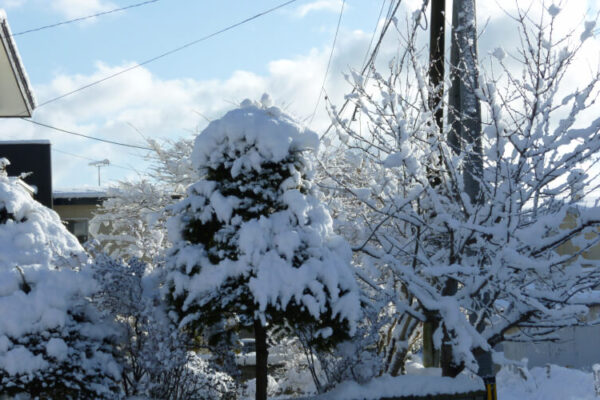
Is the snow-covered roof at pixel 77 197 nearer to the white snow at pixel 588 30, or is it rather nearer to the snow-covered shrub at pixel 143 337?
the snow-covered shrub at pixel 143 337

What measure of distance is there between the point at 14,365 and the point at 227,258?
2.15m

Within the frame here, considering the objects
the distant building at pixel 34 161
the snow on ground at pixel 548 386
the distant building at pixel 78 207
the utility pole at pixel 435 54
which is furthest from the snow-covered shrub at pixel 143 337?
the distant building at pixel 78 207

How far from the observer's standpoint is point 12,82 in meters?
14.0

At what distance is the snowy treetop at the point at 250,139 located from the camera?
683 cm

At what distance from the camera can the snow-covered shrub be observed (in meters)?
6.47

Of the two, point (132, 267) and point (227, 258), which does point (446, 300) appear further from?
point (132, 267)

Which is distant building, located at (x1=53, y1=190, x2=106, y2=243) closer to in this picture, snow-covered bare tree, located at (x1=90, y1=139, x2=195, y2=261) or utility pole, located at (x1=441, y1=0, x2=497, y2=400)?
snow-covered bare tree, located at (x1=90, y1=139, x2=195, y2=261)

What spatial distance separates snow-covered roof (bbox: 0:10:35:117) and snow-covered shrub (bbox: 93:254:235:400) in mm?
8253

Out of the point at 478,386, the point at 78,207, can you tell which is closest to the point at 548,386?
the point at 478,386

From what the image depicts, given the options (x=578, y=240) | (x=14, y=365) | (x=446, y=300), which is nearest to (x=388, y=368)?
(x=446, y=300)

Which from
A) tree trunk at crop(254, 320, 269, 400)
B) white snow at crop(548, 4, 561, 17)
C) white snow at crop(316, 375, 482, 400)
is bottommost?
white snow at crop(316, 375, 482, 400)

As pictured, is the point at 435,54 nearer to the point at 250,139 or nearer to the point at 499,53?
the point at 499,53

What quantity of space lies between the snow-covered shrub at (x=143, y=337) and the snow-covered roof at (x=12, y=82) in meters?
8.25

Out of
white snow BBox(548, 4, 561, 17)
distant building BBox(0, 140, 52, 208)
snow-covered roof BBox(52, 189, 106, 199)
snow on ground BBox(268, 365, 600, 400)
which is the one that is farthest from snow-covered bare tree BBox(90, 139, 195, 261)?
white snow BBox(548, 4, 561, 17)
